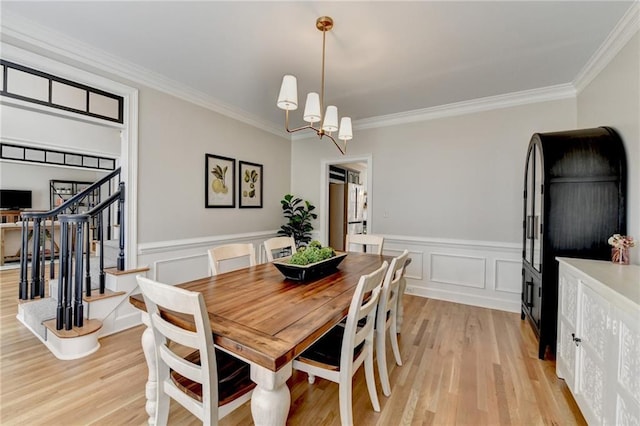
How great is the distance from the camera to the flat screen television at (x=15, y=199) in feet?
21.0

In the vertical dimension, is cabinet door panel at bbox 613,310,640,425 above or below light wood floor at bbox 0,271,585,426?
above

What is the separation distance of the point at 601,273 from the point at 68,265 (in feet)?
12.8

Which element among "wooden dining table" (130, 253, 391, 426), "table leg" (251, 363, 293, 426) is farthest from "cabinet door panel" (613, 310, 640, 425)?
"table leg" (251, 363, 293, 426)

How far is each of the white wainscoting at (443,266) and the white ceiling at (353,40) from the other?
1891 mm

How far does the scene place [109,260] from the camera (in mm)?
3268

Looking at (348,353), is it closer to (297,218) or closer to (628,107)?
(628,107)

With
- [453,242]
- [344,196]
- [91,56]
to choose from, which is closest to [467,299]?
[453,242]

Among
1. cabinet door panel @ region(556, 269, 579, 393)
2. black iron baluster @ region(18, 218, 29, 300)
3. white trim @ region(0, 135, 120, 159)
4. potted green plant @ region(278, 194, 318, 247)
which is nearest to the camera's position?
cabinet door panel @ region(556, 269, 579, 393)

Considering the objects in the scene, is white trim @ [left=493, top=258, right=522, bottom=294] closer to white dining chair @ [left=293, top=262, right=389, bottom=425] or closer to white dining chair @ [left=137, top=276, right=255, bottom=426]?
white dining chair @ [left=293, top=262, right=389, bottom=425]

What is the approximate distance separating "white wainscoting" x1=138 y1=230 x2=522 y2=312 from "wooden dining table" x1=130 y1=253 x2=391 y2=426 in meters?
1.57

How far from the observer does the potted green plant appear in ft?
15.6

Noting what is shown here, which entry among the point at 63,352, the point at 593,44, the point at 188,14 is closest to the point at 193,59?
the point at 188,14

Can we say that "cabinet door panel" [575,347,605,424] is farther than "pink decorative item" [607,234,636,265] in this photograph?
No

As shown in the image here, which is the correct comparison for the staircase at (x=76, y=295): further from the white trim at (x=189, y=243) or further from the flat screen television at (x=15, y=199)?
the flat screen television at (x=15, y=199)
